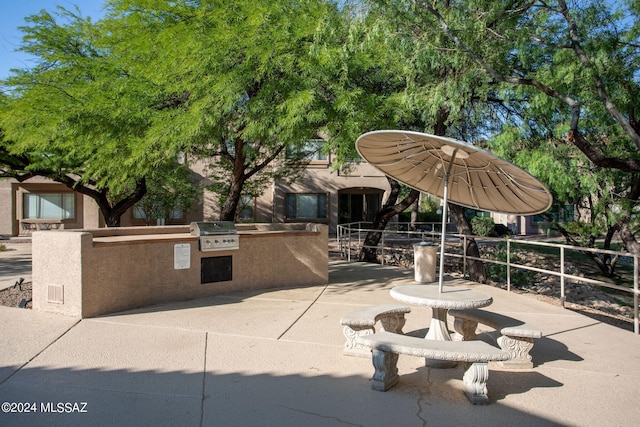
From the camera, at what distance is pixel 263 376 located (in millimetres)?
4910

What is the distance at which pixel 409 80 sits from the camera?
11047mm

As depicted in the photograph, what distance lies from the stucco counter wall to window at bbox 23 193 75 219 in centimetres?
2411

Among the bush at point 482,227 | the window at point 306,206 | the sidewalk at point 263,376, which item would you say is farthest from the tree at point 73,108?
the bush at point 482,227

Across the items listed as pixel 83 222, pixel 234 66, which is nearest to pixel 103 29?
pixel 234 66

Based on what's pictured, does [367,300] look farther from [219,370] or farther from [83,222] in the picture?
[83,222]

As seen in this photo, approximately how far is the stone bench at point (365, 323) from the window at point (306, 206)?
957 inches

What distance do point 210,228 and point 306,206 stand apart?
838 inches

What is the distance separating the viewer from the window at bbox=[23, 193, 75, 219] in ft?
98.7

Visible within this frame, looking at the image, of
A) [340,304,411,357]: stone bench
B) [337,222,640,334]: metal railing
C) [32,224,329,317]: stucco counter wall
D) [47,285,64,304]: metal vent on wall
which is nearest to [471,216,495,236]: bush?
[337,222,640,334]: metal railing

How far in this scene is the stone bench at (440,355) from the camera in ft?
13.7

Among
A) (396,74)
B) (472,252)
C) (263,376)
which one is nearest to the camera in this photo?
(263,376)

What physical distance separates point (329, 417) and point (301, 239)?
21.0 ft

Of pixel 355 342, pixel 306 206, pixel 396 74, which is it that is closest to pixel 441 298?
pixel 355 342

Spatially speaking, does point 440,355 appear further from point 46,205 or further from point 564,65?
point 46,205
